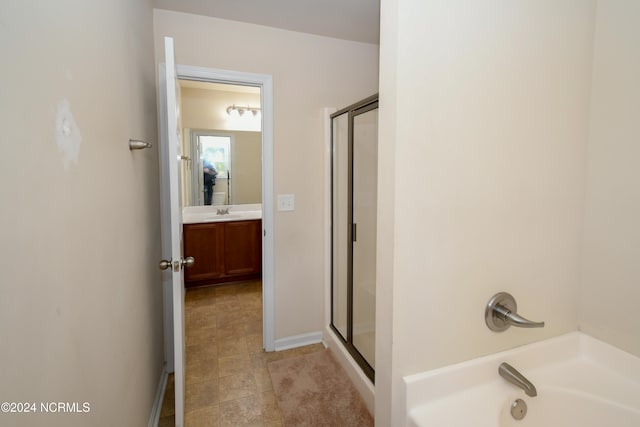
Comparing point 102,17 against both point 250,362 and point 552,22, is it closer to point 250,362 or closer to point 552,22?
point 552,22

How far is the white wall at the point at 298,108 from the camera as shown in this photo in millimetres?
2201

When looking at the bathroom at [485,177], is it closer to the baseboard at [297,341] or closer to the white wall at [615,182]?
the white wall at [615,182]

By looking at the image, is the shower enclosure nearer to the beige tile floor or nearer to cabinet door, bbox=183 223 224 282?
the beige tile floor

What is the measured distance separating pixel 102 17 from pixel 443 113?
3.82ft

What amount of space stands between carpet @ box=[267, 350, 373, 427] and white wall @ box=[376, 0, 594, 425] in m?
0.85

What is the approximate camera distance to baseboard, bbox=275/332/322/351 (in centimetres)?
249

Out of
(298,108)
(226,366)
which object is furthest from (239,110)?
(226,366)

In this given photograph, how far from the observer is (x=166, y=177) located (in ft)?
6.99

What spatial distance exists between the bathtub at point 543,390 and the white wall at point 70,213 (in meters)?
0.95

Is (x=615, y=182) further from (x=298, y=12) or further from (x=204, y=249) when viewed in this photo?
(x=204, y=249)

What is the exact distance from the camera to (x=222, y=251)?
371 cm

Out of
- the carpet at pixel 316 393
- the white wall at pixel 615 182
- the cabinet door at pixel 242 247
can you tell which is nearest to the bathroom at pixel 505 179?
the white wall at pixel 615 182

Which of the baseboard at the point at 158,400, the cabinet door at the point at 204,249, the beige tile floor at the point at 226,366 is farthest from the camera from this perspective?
the cabinet door at the point at 204,249

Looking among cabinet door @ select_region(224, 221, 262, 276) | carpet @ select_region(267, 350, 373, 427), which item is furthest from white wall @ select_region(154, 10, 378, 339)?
cabinet door @ select_region(224, 221, 262, 276)
